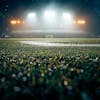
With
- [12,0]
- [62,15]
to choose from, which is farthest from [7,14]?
[62,15]

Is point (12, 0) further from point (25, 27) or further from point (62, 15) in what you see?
point (62, 15)

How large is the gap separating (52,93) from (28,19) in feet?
96.8

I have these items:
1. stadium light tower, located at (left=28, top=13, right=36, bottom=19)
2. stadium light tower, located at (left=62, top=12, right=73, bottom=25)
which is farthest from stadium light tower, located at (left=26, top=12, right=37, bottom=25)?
stadium light tower, located at (left=62, top=12, right=73, bottom=25)

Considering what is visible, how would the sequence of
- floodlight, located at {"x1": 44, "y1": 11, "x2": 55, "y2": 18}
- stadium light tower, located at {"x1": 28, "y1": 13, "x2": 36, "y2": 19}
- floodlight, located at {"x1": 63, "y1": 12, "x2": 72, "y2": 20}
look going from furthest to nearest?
floodlight, located at {"x1": 44, "y1": 11, "x2": 55, "y2": 18}
stadium light tower, located at {"x1": 28, "y1": 13, "x2": 36, "y2": 19}
floodlight, located at {"x1": 63, "y1": 12, "x2": 72, "y2": 20}

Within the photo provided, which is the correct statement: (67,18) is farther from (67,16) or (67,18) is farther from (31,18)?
(31,18)

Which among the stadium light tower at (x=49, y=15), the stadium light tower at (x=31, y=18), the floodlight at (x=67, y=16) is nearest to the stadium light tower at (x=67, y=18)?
the floodlight at (x=67, y=16)

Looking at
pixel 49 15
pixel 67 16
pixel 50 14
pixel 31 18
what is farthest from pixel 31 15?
pixel 67 16

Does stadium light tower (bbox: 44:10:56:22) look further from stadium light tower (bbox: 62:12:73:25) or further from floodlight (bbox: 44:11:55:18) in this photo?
stadium light tower (bbox: 62:12:73:25)

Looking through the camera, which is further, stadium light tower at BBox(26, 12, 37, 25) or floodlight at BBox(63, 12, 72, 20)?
stadium light tower at BBox(26, 12, 37, 25)

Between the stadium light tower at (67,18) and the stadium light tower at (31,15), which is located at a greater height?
the stadium light tower at (31,15)

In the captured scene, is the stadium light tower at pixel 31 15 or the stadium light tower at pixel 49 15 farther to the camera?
the stadium light tower at pixel 49 15

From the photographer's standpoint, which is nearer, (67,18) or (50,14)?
(67,18)

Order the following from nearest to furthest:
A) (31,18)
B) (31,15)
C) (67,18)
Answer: (67,18), (31,15), (31,18)

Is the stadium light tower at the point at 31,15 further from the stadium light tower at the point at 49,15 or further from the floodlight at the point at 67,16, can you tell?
the floodlight at the point at 67,16
